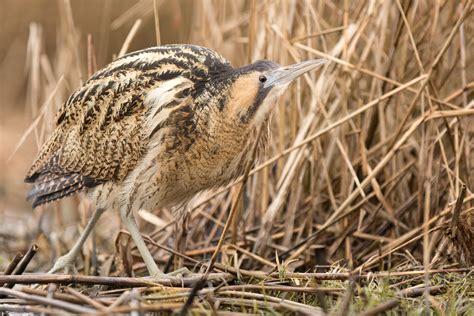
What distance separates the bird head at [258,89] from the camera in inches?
134

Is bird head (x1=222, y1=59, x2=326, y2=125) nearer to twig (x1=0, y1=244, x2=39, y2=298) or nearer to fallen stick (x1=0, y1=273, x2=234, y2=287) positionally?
fallen stick (x1=0, y1=273, x2=234, y2=287)

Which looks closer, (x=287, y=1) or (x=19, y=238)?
(x=287, y=1)

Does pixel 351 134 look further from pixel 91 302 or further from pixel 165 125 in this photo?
pixel 91 302

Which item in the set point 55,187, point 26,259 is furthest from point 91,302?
point 55,187

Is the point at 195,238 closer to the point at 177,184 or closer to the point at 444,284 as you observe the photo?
the point at 177,184

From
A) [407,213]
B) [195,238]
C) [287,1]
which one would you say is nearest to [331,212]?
[407,213]

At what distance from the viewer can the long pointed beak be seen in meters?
3.35

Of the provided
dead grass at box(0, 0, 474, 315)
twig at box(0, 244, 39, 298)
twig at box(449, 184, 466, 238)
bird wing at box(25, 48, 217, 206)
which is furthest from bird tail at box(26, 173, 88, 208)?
twig at box(449, 184, 466, 238)

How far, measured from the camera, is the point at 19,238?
16.2ft

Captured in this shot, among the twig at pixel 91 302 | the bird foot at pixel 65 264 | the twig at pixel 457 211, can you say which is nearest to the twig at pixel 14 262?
the twig at pixel 91 302

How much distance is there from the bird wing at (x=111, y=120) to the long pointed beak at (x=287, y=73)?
0.32 meters

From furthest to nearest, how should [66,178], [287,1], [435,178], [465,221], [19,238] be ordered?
1. [19,238]
2. [287,1]
3. [435,178]
4. [66,178]
5. [465,221]

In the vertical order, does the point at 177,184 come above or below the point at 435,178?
above

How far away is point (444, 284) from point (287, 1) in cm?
177
